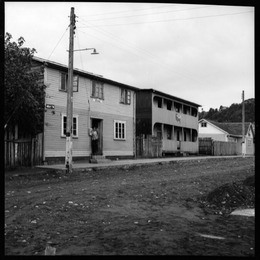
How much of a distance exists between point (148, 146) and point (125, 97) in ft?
16.5

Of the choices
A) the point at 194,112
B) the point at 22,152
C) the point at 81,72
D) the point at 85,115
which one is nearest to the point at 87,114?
the point at 85,115

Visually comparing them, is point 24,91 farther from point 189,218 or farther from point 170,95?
point 170,95

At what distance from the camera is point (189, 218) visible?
281 inches

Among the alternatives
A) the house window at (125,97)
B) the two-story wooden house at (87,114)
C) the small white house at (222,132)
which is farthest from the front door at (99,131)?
the small white house at (222,132)

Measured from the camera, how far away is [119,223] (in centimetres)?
641

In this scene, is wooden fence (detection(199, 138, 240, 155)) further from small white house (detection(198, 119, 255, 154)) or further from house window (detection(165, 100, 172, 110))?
small white house (detection(198, 119, 255, 154))

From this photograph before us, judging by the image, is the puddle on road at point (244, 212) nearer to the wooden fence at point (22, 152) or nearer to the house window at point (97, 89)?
the wooden fence at point (22, 152)

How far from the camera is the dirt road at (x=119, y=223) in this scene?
500cm

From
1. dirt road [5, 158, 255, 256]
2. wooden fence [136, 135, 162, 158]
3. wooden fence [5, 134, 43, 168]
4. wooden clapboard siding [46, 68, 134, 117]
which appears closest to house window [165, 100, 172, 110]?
wooden fence [136, 135, 162, 158]

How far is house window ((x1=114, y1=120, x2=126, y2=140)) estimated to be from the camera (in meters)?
23.6

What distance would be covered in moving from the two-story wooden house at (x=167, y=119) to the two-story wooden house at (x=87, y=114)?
492 centimetres

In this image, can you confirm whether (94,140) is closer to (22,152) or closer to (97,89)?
(97,89)

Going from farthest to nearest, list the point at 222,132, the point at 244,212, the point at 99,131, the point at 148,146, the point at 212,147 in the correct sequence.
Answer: the point at 222,132 < the point at 212,147 < the point at 148,146 < the point at 99,131 < the point at 244,212
